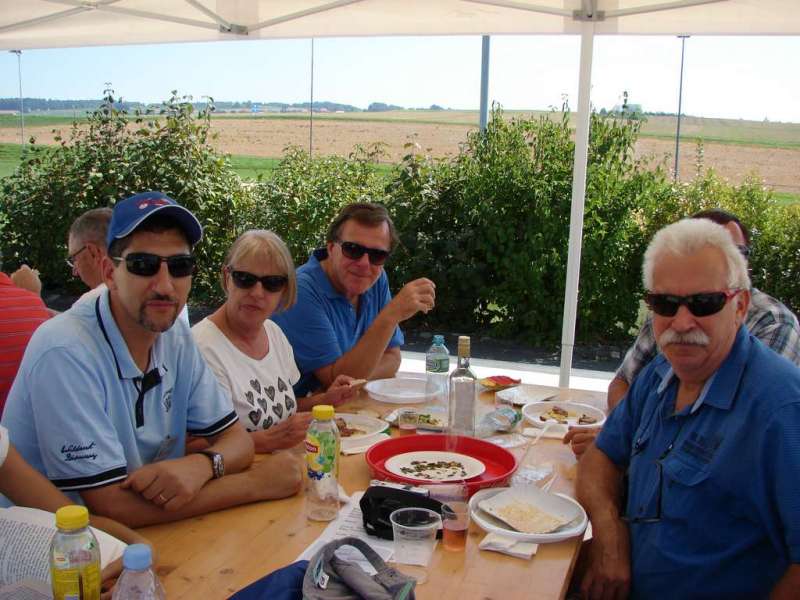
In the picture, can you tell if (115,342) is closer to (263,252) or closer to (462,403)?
(263,252)

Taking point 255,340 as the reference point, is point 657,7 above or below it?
above

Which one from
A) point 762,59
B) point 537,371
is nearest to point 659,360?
point 537,371

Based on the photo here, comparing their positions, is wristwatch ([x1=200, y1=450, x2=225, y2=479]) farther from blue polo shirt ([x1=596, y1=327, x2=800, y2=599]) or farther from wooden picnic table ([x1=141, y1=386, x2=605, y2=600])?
blue polo shirt ([x1=596, y1=327, x2=800, y2=599])

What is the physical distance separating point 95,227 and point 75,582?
8.81 ft

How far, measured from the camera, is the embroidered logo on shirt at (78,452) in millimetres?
1936

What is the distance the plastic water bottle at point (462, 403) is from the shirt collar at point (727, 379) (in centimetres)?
89

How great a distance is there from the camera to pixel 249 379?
2.82 m

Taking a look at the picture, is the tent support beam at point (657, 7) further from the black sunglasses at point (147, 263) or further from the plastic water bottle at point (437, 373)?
the black sunglasses at point (147, 263)

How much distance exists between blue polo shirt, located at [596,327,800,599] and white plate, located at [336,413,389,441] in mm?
971

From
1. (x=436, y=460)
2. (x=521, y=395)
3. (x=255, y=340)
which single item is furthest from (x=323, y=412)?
(x=521, y=395)

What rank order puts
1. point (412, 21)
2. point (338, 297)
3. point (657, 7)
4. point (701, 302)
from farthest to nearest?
point (412, 21)
point (657, 7)
point (338, 297)
point (701, 302)

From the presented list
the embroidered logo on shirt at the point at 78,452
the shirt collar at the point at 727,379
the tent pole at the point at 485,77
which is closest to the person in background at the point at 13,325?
the embroidered logo on shirt at the point at 78,452

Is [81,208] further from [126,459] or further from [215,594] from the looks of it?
[215,594]

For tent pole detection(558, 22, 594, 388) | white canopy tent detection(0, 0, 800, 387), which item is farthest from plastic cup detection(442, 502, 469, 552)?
white canopy tent detection(0, 0, 800, 387)
